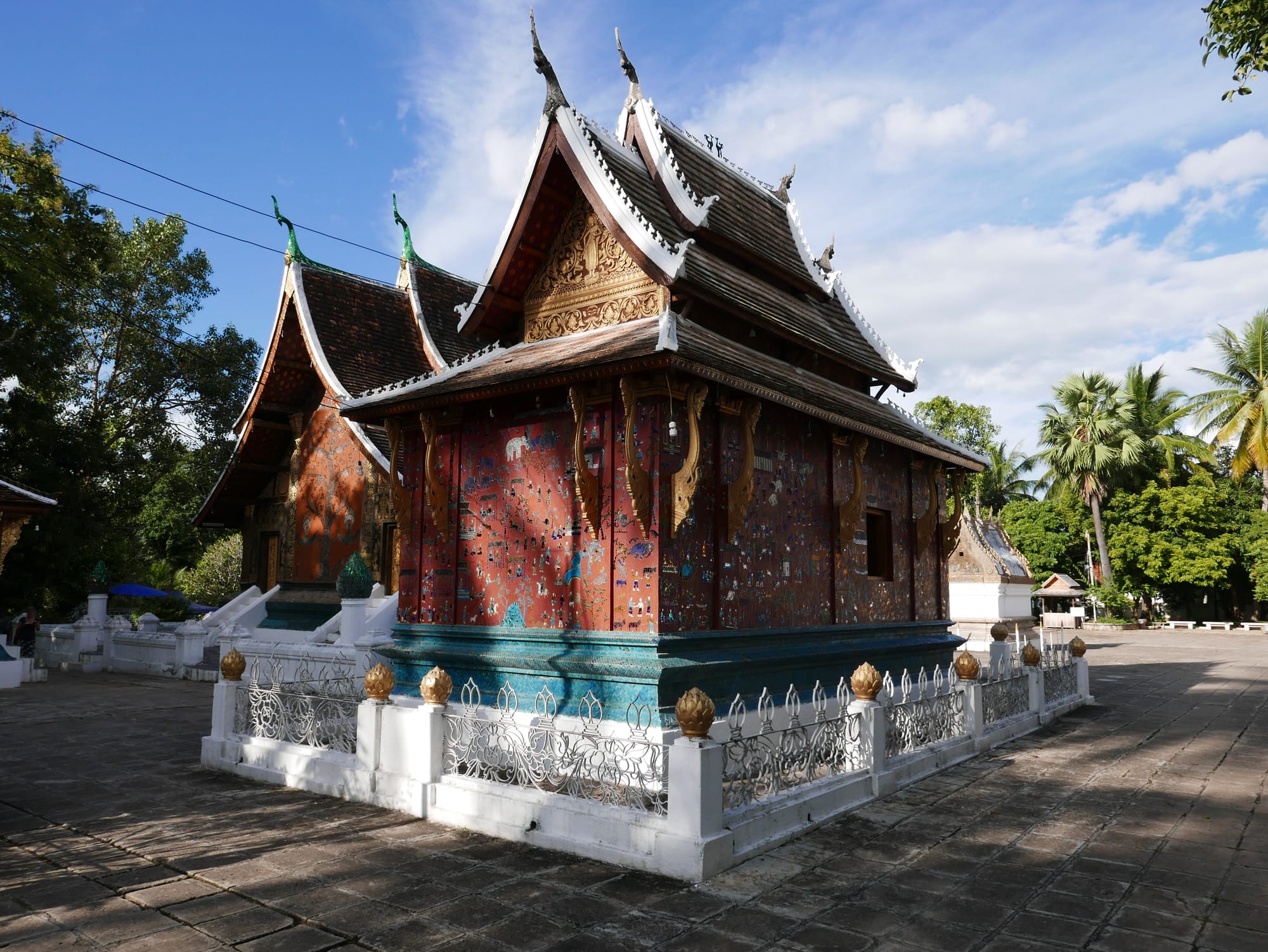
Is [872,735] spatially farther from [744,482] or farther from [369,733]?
[369,733]

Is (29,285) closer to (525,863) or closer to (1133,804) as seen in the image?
(525,863)

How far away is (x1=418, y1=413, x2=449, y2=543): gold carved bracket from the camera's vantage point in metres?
9.59

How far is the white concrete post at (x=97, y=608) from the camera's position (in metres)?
20.5

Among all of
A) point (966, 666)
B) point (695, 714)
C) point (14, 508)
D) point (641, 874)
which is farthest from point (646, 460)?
point (14, 508)

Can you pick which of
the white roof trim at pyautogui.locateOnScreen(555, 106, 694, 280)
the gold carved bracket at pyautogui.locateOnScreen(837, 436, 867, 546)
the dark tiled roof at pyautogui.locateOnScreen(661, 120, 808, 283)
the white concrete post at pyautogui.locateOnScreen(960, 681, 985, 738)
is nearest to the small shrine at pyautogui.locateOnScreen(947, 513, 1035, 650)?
the dark tiled roof at pyautogui.locateOnScreen(661, 120, 808, 283)

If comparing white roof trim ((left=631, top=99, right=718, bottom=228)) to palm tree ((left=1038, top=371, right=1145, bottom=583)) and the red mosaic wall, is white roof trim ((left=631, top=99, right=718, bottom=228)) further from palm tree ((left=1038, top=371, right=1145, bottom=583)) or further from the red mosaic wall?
palm tree ((left=1038, top=371, right=1145, bottom=583))

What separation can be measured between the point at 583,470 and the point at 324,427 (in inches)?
466

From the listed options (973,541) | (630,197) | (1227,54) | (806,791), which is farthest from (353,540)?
(973,541)

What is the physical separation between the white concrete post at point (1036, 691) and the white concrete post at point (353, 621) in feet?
33.4

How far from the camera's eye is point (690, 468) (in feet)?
24.8

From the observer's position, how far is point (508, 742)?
644cm

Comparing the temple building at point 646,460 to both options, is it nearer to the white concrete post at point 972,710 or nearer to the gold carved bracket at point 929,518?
the gold carved bracket at point 929,518

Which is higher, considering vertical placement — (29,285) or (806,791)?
(29,285)

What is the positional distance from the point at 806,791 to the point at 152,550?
37821mm
